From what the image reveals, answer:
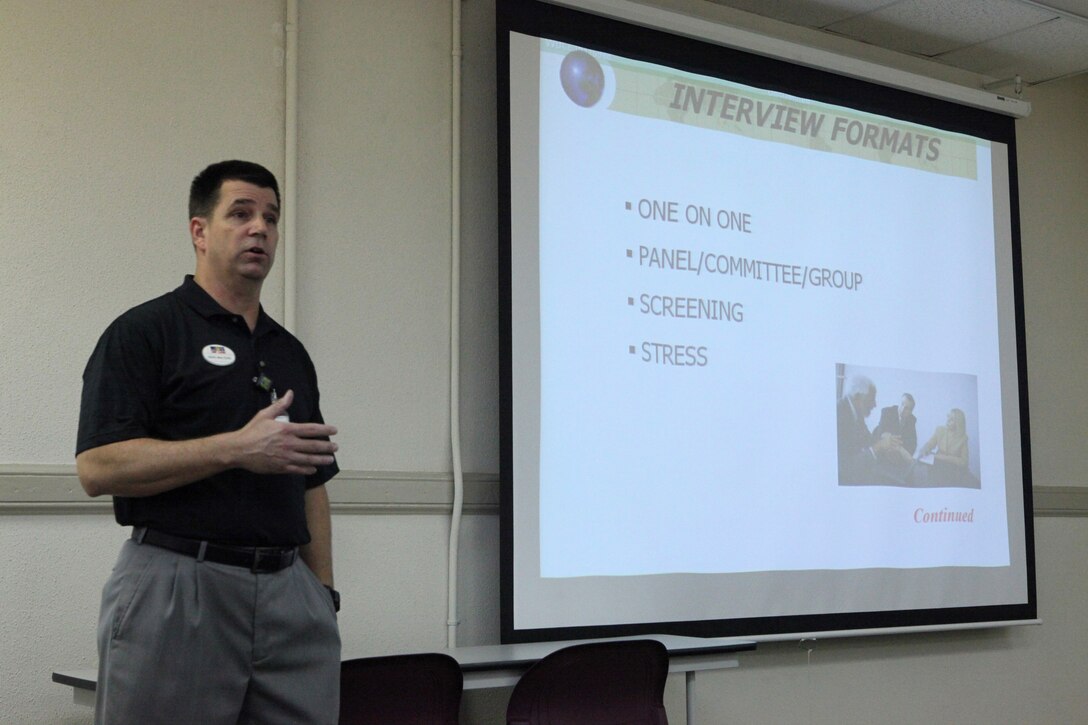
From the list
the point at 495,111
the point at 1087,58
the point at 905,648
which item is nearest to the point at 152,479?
the point at 495,111

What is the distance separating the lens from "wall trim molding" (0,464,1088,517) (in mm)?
2887

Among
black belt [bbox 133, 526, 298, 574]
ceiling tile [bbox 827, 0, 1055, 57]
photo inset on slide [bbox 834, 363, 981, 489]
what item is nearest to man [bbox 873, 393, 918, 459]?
photo inset on slide [bbox 834, 363, 981, 489]

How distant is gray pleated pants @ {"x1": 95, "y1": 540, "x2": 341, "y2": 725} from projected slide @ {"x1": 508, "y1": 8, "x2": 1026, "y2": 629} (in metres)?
1.56

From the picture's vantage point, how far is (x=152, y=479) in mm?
1850

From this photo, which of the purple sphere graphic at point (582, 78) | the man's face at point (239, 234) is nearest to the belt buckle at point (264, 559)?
the man's face at point (239, 234)

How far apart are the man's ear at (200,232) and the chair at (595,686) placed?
136cm

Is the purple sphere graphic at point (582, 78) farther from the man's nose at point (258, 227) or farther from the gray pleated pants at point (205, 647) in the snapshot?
the gray pleated pants at point (205, 647)

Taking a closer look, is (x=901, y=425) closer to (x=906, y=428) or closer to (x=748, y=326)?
(x=906, y=428)

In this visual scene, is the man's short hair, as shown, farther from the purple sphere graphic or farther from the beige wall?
the purple sphere graphic

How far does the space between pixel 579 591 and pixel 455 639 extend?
1.34 ft

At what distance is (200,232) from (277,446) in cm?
52

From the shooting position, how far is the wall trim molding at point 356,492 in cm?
289

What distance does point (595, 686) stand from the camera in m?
2.97

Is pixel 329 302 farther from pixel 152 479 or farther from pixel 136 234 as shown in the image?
pixel 152 479
